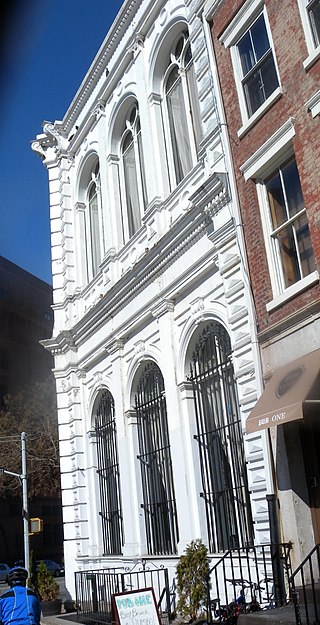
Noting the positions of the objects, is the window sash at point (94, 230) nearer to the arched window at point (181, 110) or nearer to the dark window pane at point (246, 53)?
the arched window at point (181, 110)

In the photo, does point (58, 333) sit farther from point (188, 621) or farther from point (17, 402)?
point (17, 402)

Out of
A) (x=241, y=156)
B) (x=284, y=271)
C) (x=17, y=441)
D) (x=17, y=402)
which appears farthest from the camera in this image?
(x=17, y=402)

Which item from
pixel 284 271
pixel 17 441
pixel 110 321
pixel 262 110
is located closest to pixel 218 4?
pixel 262 110

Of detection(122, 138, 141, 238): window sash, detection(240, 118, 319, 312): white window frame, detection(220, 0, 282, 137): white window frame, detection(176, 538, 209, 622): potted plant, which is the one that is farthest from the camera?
detection(122, 138, 141, 238): window sash

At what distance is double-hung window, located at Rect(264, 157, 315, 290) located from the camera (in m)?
11.2

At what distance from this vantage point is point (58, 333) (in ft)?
72.1

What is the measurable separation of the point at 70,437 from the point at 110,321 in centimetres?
404

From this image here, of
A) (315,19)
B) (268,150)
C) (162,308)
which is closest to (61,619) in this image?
(162,308)

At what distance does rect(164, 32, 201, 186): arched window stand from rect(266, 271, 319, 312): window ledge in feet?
17.7

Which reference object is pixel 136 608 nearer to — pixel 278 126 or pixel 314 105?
pixel 278 126

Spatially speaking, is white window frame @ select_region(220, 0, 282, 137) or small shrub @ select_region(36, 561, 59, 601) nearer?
white window frame @ select_region(220, 0, 282, 137)

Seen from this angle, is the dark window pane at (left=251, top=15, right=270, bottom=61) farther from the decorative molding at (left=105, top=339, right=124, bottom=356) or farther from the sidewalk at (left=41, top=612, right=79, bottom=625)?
the sidewalk at (left=41, top=612, right=79, bottom=625)

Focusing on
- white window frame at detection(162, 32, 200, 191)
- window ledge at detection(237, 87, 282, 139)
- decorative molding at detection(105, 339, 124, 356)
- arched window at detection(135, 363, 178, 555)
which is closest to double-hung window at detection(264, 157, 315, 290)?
window ledge at detection(237, 87, 282, 139)

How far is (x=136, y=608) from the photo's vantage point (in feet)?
36.3
